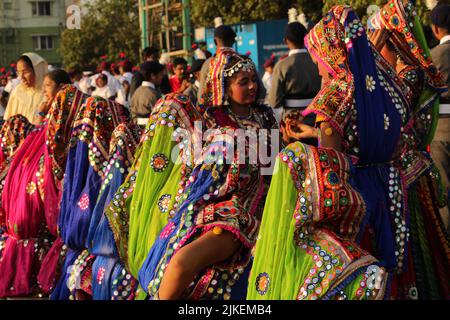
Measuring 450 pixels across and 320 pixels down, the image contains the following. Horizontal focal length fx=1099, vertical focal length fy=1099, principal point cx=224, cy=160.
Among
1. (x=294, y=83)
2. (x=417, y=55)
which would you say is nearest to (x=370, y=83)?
(x=417, y=55)

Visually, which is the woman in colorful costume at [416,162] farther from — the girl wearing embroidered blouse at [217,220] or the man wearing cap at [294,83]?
the man wearing cap at [294,83]

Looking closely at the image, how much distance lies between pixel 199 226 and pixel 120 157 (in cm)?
159

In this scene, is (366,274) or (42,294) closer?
(366,274)

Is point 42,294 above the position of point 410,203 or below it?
below

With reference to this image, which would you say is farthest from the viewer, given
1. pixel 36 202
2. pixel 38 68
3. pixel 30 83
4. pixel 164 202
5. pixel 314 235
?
pixel 38 68

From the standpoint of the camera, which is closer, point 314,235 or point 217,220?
point 314,235

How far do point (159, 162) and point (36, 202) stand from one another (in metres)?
2.10

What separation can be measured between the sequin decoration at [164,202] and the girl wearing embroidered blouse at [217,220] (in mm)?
208

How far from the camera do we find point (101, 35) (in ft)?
129

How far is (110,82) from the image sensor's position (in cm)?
1753

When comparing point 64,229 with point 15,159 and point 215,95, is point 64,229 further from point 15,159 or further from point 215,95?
point 215,95

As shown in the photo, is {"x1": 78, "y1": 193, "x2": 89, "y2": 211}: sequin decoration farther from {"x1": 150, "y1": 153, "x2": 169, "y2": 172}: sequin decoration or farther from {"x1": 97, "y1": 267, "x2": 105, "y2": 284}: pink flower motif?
{"x1": 150, "y1": 153, "x2": 169, "y2": 172}: sequin decoration

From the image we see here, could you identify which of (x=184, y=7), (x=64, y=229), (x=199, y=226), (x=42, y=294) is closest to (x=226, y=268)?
(x=199, y=226)

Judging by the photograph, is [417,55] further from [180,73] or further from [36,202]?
[180,73]
